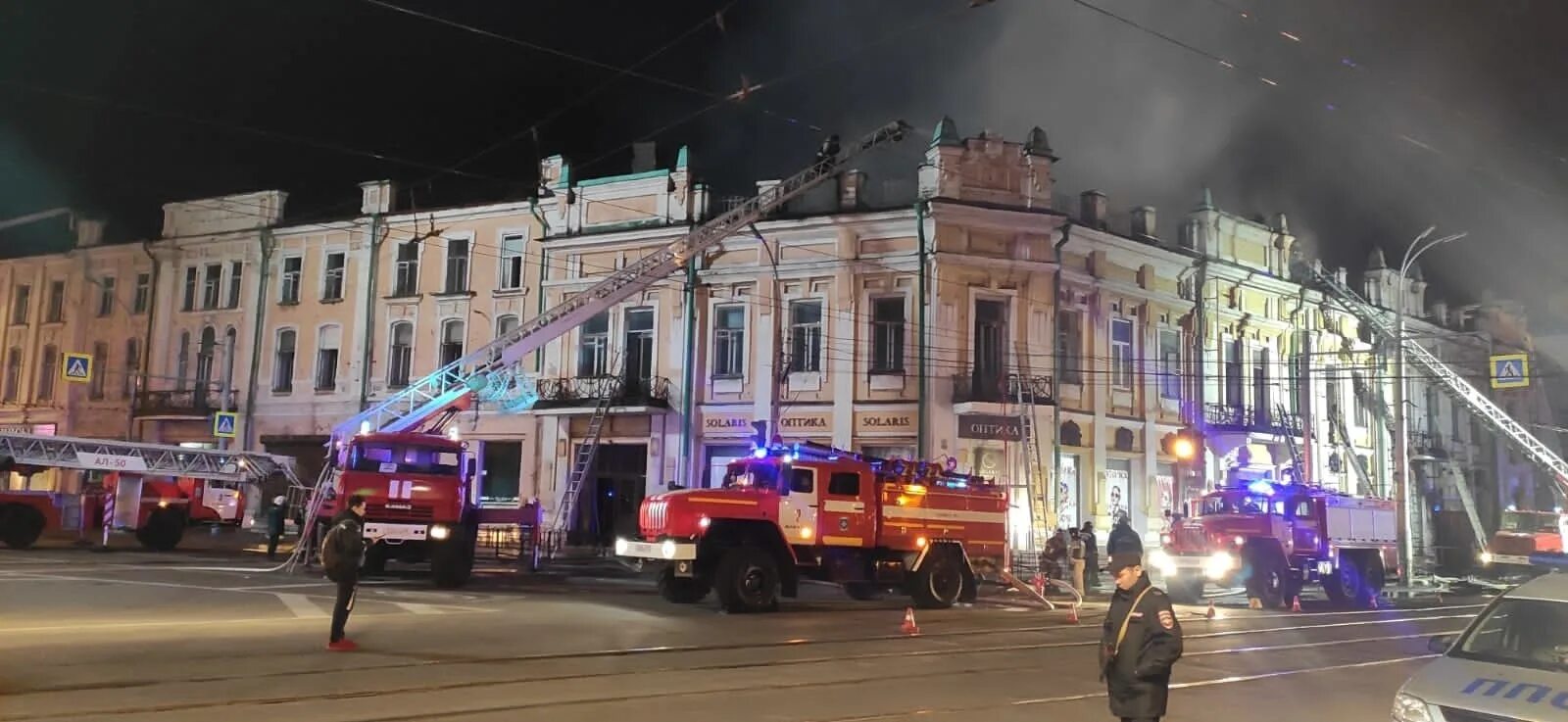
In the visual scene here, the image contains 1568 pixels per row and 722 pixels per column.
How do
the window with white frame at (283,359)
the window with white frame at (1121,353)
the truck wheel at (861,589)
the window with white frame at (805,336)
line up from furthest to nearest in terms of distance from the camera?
the window with white frame at (283,359), the window with white frame at (1121,353), the window with white frame at (805,336), the truck wheel at (861,589)

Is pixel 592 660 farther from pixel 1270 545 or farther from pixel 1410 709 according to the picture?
pixel 1270 545

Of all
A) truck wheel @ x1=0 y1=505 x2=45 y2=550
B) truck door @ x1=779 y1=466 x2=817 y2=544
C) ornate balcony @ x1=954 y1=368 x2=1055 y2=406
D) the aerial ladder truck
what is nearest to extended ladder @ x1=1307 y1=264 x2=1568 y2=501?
ornate balcony @ x1=954 y1=368 x2=1055 y2=406

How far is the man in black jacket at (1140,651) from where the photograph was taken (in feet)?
21.1

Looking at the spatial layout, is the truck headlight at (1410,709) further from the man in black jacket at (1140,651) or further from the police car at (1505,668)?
the man in black jacket at (1140,651)

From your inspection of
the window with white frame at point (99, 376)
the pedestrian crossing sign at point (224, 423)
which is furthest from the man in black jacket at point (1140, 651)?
the window with white frame at point (99, 376)

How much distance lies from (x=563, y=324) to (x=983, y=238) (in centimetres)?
1154

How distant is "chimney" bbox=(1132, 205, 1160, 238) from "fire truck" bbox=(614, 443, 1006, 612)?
14914 mm

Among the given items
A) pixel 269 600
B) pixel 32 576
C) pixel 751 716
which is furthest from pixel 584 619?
pixel 32 576

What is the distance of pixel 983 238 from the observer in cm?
3008

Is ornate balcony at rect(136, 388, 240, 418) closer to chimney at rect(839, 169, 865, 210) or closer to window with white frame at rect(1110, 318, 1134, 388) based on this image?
chimney at rect(839, 169, 865, 210)

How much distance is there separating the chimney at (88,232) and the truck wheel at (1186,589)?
41.2 meters

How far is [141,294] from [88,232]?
434 centimetres

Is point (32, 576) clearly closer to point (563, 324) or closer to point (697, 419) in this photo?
point (563, 324)

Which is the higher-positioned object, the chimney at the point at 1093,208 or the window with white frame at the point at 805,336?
the chimney at the point at 1093,208
